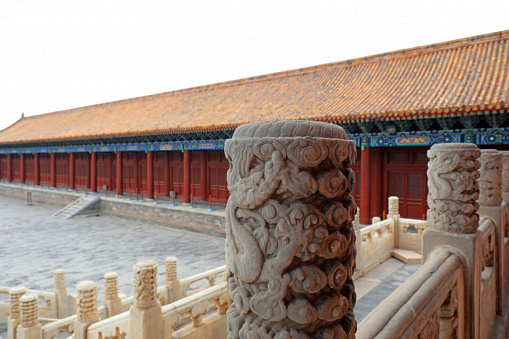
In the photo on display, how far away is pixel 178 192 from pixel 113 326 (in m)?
13.3

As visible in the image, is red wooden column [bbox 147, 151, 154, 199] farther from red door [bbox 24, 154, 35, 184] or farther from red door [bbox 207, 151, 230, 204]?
red door [bbox 24, 154, 35, 184]

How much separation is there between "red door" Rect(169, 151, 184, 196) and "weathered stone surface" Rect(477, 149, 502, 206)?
13901mm

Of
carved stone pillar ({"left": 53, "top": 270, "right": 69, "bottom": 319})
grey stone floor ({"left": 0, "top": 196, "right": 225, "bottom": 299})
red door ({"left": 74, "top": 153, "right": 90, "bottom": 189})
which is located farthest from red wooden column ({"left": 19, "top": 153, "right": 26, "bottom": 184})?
carved stone pillar ({"left": 53, "top": 270, "right": 69, "bottom": 319})

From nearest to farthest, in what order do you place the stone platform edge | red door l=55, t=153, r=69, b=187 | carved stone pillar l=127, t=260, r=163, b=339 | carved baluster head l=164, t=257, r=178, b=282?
carved stone pillar l=127, t=260, r=163, b=339 < carved baluster head l=164, t=257, r=178, b=282 < the stone platform edge < red door l=55, t=153, r=69, b=187

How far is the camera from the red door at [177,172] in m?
16.9

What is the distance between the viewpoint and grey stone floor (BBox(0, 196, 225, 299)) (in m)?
Result: 8.77

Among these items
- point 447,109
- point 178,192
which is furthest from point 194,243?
point 447,109

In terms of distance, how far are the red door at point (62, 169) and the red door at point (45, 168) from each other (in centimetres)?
133

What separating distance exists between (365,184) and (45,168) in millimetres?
23558

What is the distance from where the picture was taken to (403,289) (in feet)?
7.63

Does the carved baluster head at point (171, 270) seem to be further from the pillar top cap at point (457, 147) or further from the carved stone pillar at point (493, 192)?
the carved stone pillar at point (493, 192)

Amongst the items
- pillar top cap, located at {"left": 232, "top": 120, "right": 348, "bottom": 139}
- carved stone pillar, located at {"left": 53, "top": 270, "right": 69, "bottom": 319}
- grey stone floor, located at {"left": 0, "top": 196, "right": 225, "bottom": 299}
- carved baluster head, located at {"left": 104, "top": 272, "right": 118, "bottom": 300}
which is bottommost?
grey stone floor, located at {"left": 0, "top": 196, "right": 225, "bottom": 299}

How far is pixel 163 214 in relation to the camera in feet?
48.6

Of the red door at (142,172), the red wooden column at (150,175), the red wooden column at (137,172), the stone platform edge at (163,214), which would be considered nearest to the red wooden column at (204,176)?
the stone platform edge at (163,214)
